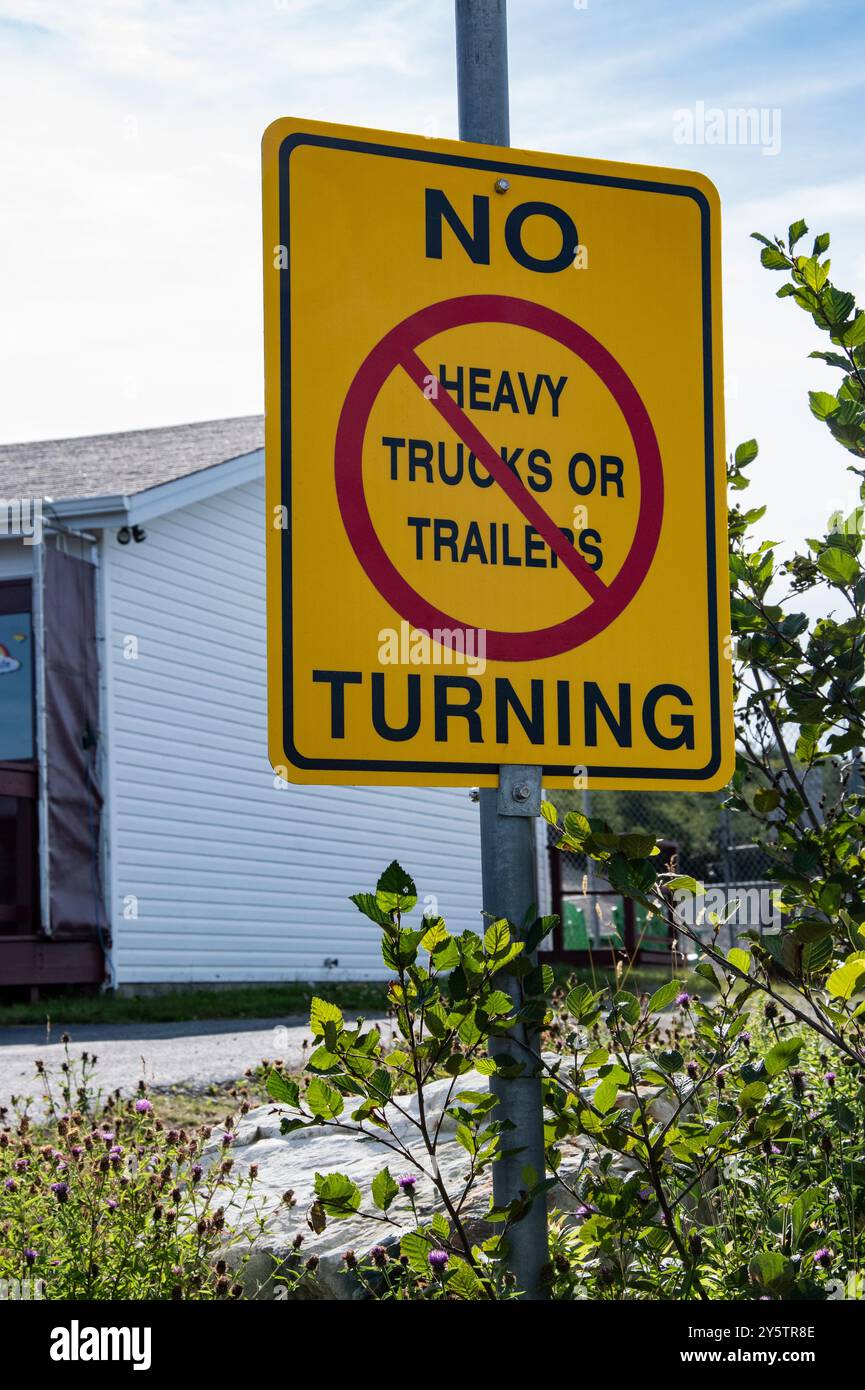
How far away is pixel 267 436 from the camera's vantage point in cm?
200

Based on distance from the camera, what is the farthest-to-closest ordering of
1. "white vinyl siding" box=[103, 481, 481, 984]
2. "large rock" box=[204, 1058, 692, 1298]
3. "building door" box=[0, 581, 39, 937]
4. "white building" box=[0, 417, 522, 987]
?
"white vinyl siding" box=[103, 481, 481, 984] → "white building" box=[0, 417, 522, 987] → "building door" box=[0, 581, 39, 937] → "large rock" box=[204, 1058, 692, 1298]

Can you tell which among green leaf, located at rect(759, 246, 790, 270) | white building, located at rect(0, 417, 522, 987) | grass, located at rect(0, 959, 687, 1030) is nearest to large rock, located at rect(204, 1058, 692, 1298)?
green leaf, located at rect(759, 246, 790, 270)

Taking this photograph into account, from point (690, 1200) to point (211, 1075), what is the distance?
356 centimetres

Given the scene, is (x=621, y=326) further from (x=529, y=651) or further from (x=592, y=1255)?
(x=592, y=1255)

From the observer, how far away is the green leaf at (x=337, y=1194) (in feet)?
6.88

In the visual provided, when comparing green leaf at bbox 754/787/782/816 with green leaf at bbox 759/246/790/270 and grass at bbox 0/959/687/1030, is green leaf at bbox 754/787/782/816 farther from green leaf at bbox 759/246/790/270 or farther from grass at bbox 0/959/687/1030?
grass at bbox 0/959/687/1030

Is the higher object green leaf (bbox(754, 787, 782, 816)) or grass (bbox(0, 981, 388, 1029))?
green leaf (bbox(754, 787, 782, 816))

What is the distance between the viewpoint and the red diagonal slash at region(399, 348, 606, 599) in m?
2.10

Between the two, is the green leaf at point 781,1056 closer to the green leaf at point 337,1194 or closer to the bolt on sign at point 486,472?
the bolt on sign at point 486,472

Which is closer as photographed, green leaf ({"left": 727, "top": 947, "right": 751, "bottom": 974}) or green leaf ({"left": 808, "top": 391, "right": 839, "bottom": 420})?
green leaf ({"left": 727, "top": 947, "right": 751, "bottom": 974})

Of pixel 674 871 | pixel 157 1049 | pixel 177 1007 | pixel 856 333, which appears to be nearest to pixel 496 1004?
pixel 674 871

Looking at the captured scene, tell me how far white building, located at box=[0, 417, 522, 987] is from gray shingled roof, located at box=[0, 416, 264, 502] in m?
0.06

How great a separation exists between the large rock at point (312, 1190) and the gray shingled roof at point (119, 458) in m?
9.67

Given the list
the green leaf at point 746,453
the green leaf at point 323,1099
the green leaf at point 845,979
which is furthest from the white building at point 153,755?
the green leaf at point 845,979
